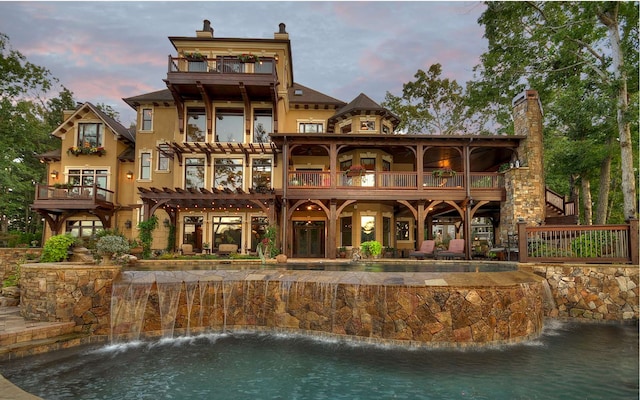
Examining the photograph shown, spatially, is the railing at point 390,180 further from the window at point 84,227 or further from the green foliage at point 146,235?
the window at point 84,227

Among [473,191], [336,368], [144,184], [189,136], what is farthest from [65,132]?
[473,191]

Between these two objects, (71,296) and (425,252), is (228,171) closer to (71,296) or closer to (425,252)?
(425,252)

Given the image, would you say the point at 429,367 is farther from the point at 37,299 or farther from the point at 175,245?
the point at 175,245

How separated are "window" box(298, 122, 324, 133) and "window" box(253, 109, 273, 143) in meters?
2.57

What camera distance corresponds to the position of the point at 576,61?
1809cm

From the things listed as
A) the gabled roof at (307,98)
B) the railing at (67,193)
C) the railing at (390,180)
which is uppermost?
the gabled roof at (307,98)

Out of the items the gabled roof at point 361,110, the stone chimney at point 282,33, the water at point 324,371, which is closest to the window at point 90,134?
the stone chimney at point 282,33

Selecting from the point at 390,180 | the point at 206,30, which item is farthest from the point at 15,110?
the point at 390,180

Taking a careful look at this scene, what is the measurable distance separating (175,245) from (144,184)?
443cm

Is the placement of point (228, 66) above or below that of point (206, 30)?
below

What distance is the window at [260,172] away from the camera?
2009cm

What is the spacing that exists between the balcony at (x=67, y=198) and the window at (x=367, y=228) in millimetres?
14916

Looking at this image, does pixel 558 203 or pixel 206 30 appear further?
pixel 206 30

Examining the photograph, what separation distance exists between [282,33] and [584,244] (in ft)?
63.6
